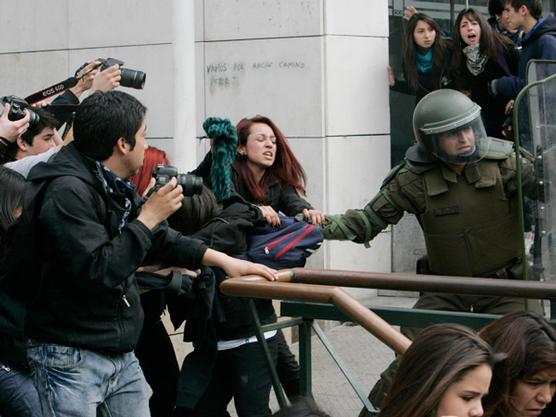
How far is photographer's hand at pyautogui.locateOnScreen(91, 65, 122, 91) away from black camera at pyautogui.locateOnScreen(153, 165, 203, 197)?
176cm

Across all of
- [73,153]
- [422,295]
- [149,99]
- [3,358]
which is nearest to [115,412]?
[3,358]

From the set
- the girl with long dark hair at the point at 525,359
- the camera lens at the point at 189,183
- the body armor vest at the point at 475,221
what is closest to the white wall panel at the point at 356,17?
the body armor vest at the point at 475,221

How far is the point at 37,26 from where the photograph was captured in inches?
384

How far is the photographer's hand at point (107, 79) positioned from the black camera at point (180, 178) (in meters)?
1.76

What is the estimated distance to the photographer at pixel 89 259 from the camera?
4039 mm

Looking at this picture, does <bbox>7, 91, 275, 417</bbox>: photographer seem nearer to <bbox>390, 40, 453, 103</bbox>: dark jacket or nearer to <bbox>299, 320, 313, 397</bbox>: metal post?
<bbox>299, 320, 313, 397</bbox>: metal post

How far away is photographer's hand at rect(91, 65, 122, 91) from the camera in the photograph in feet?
20.5

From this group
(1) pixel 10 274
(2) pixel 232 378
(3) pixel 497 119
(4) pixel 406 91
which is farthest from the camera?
(4) pixel 406 91

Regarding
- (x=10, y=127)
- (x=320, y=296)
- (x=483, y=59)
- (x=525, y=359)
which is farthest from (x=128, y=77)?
(x=483, y=59)

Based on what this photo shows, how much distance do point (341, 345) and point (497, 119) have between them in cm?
211

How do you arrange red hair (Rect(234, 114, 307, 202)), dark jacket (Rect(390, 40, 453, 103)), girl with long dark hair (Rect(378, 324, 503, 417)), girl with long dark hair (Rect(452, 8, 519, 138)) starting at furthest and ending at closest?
dark jacket (Rect(390, 40, 453, 103))
girl with long dark hair (Rect(452, 8, 519, 138))
red hair (Rect(234, 114, 307, 202))
girl with long dark hair (Rect(378, 324, 503, 417))

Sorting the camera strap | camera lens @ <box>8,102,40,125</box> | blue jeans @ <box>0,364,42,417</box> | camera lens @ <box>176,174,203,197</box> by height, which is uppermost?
→ the camera strap

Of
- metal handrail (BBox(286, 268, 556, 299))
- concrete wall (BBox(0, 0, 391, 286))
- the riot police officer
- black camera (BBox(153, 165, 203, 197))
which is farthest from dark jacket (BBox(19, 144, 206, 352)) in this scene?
concrete wall (BBox(0, 0, 391, 286))

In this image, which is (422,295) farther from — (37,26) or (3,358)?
(37,26)
